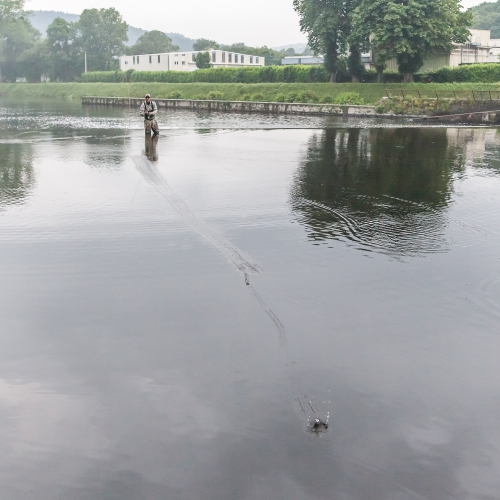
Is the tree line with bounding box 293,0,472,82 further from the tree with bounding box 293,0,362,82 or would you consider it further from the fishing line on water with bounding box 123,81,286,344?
the fishing line on water with bounding box 123,81,286,344

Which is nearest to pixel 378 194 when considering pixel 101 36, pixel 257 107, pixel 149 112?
pixel 149 112

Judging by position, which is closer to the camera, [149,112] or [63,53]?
[149,112]

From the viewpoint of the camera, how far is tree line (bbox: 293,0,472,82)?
151 ft

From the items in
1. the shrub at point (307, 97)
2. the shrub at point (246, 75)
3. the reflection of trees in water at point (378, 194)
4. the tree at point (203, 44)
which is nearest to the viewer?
the reflection of trees in water at point (378, 194)

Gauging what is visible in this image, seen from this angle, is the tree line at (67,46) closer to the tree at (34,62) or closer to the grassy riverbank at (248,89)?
the tree at (34,62)

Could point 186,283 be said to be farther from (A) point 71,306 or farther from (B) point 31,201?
(B) point 31,201

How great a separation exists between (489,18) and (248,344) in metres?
137

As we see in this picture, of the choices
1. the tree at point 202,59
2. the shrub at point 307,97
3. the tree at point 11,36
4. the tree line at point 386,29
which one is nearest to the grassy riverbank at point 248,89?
the shrub at point 307,97

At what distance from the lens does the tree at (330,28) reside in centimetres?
5244

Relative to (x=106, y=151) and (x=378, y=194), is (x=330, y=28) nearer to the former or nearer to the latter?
(x=106, y=151)

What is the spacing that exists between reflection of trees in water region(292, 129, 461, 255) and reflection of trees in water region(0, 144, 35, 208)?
18.4ft

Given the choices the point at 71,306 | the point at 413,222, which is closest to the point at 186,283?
the point at 71,306

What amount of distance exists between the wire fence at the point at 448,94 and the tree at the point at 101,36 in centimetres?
7280

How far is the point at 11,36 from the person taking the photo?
383 feet
